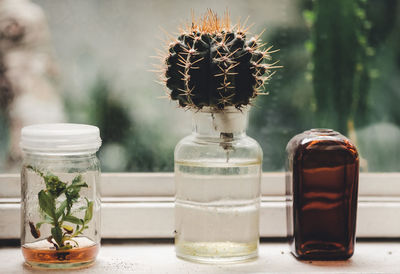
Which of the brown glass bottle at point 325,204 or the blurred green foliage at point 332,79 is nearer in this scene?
the brown glass bottle at point 325,204

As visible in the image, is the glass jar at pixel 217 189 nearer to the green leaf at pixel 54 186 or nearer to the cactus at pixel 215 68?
the cactus at pixel 215 68

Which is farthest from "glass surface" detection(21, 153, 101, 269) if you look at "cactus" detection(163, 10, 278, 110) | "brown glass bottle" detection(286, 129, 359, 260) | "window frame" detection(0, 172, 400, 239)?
"brown glass bottle" detection(286, 129, 359, 260)

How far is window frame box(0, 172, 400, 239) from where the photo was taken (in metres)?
1.13

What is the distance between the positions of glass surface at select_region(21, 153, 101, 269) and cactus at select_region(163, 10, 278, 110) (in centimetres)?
25

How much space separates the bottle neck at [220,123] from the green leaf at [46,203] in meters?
0.30

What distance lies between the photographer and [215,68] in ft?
3.01

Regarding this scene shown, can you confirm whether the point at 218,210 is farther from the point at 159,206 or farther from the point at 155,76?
the point at 155,76

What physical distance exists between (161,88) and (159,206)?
0.27 metres

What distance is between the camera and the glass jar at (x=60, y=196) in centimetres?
94

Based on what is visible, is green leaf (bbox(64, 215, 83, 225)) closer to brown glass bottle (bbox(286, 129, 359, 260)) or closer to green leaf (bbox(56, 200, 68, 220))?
green leaf (bbox(56, 200, 68, 220))

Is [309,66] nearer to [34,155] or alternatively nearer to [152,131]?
[152,131]

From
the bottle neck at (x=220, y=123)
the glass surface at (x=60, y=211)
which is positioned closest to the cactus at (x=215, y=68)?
the bottle neck at (x=220, y=123)

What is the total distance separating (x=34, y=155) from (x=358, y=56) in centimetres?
74

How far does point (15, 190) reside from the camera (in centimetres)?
114
